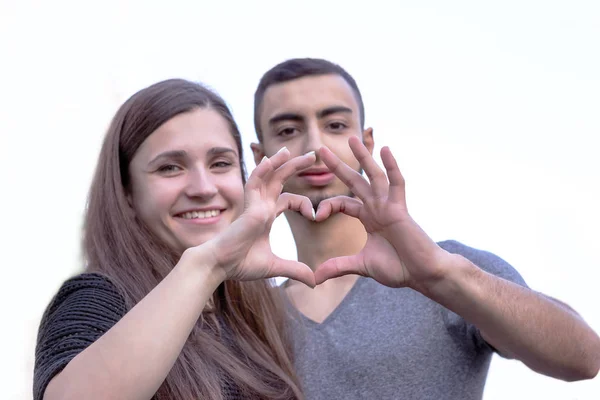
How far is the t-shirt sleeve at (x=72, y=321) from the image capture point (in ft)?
4.87

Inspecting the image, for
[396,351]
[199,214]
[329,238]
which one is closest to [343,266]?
[199,214]

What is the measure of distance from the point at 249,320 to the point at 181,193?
50 centimetres

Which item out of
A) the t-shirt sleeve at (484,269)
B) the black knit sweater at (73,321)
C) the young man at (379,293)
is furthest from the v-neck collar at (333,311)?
the black knit sweater at (73,321)

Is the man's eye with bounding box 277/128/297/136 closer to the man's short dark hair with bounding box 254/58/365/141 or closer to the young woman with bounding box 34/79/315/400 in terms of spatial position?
the man's short dark hair with bounding box 254/58/365/141

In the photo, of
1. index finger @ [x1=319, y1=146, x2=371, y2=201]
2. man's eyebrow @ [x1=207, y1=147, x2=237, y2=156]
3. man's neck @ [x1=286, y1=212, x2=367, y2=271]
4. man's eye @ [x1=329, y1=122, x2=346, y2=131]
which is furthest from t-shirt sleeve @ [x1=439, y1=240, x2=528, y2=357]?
man's eyebrow @ [x1=207, y1=147, x2=237, y2=156]

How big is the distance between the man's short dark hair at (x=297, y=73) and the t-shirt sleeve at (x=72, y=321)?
5.34ft

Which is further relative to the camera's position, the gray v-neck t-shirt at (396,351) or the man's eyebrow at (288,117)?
the man's eyebrow at (288,117)

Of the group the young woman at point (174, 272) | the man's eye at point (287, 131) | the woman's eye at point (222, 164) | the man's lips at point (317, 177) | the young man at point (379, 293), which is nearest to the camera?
the young woman at point (174, 272)

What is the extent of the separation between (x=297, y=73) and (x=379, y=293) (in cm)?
111

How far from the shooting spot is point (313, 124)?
117 inches

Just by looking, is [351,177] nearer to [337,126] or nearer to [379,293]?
[379,293]

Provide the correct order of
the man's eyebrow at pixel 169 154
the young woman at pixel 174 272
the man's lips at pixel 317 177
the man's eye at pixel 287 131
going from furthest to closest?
1. the man's eye at pixel 287 131
2. the man's lips at pixel 317 177
3. the man's eyebrow at pixel 169 154
4. the young woman at pixel 174 272

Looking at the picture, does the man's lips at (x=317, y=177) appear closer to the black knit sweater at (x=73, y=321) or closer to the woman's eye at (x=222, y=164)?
the woman's eye at (x=222, y=164)

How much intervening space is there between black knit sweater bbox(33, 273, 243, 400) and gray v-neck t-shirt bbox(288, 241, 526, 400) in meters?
0.72
